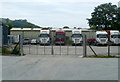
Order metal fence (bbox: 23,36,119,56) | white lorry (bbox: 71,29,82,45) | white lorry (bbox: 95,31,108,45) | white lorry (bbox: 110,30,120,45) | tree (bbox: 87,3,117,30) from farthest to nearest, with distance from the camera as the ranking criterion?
tree (bbox: 87,3,117,30), white lorry (bbox: 110,30,120,45), white lorry (bbox: 95,31,108,45), white lorry (bbox: 71,29,82,45), metal fence (bbox: 23,36,119,56)

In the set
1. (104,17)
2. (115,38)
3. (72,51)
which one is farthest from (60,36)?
(104,17)

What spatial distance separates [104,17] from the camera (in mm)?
92000

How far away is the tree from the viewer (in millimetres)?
89188

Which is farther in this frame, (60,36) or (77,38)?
(60,36)

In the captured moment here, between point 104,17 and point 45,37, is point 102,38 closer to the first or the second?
point 45,37

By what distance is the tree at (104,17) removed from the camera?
8919 centimetres

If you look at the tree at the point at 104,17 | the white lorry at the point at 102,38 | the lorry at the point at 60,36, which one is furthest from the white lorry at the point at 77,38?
the tree at the point at 104,17

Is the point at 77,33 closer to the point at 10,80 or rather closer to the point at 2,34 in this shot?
the point at 2,34

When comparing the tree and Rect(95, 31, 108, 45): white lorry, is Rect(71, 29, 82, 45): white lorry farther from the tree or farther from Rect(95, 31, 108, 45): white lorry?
the tree

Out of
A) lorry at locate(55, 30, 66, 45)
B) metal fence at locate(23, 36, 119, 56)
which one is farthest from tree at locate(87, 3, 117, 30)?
metal fence at locate(23, 36, 119, 56)

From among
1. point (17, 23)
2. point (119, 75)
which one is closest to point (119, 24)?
point (17, 23)

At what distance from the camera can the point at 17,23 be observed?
108 meters

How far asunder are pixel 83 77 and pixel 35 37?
164ft

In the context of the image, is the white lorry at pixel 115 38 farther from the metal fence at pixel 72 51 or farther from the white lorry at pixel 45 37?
the metal fence at pixel 72 51
